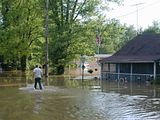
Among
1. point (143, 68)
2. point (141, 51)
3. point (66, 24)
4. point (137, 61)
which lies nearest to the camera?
point (137, 61)

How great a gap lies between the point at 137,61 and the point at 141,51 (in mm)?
4767

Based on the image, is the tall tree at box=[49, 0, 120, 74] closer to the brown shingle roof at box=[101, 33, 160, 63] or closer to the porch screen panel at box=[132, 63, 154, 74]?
the brown shingle roof at box=[101, 33, 160, 63]

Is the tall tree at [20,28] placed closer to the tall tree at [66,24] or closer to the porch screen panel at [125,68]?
the tall tree at [66,24]

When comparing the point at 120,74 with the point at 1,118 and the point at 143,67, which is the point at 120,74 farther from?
the point at 1,118

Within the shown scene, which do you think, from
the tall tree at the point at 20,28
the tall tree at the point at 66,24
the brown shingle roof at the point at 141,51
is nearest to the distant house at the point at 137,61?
the brown shingle roof at the point at 141,51

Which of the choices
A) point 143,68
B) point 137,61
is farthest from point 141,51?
point 137,61

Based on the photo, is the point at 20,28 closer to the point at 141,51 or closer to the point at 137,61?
the point at 141,51

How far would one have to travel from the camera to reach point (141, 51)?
47.7 meters

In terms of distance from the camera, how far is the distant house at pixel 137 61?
42.7 m

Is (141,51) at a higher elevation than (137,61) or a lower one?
higher

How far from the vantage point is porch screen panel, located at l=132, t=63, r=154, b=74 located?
4393cm

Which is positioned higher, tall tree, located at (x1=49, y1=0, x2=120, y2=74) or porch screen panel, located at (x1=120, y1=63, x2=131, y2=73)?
tall tree, located at (x1=49, y1=0, x2=120, y2=74)

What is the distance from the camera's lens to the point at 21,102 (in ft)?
74.8

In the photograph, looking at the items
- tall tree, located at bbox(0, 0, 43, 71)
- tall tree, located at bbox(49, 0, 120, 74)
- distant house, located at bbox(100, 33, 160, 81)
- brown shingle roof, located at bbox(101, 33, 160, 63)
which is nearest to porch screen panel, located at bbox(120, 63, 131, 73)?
distant house, located at bbox(100, 33, 160, 81)
